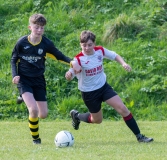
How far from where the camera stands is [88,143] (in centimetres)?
859

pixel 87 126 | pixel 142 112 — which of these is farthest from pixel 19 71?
pixel 142 112

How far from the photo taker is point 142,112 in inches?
482

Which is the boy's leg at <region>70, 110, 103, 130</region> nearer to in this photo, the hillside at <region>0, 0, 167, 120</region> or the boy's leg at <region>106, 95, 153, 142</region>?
the boy's leg at <region>106, 95, 153, 142</region>

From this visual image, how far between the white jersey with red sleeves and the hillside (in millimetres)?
3806

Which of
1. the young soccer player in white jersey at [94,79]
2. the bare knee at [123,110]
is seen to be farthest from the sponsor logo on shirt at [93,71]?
the bare knee at [123,110]

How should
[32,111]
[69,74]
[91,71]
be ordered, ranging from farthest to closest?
[91,71] → [32,111] → [69,74]

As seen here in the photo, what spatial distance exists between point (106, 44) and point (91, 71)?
642cm

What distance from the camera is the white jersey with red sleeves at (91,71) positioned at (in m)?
8.39

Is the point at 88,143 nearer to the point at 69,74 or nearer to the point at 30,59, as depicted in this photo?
the point at 69,74

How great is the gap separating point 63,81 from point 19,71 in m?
4.83

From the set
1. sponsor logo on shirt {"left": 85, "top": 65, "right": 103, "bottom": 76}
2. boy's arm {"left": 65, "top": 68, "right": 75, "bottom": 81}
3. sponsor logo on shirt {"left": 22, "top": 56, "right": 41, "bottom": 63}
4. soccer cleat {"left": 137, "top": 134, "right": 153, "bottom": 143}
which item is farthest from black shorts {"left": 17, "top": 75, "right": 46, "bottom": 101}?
soccer cleat {"left": 137, "top": 134, "right": 153, "bottom": 143}

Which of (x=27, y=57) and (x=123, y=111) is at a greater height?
(x=27, y=57)

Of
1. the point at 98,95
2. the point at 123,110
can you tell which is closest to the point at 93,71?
the point at 98,95

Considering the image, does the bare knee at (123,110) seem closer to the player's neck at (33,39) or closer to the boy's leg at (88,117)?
the boy's leg at (88,117)
